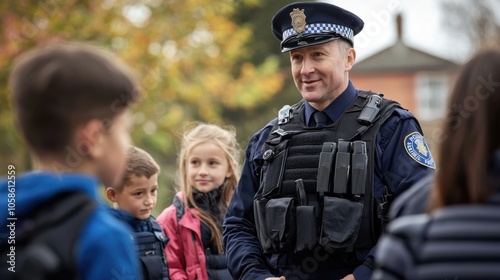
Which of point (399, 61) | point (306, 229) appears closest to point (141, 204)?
point (306, 229)

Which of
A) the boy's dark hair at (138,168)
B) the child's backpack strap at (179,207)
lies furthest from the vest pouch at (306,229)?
the child's backpack strap at (179,207)

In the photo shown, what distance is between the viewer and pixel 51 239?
2609 millimetres

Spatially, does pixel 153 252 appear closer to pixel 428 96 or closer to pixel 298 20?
pixel 298 20

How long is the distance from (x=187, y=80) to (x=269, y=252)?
12589mm

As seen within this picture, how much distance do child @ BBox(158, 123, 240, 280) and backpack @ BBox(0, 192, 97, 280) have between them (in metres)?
3.35

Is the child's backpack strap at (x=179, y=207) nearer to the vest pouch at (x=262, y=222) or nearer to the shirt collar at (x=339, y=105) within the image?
the vest pouch at (x=262, y=222)

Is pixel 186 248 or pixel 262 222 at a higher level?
pixel 262 222

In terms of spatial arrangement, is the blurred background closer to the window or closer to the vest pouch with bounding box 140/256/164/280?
the vest pouch with bounding box 140/256/164/280

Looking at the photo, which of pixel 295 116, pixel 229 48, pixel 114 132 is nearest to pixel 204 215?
pixel 295 116

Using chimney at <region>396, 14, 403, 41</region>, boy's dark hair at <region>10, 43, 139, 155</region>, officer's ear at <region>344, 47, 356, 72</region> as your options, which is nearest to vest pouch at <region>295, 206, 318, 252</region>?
officer's ear at <region>344, 47, 356, 72</region>

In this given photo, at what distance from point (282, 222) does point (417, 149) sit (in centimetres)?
87

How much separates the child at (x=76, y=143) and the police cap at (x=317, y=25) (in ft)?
7.92

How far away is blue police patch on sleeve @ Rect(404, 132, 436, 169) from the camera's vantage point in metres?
4.71

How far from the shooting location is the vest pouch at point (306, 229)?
467 cm
